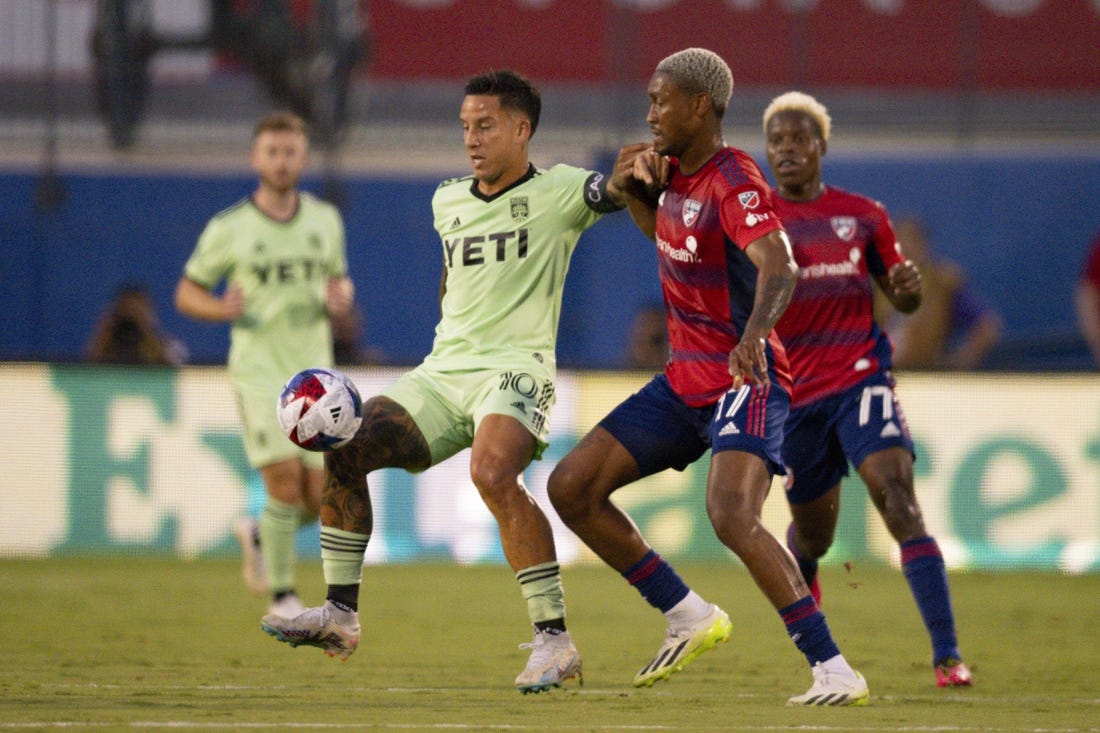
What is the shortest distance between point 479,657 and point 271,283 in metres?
2.78

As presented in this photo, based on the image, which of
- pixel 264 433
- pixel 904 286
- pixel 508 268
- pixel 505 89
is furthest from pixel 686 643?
pixel 264 433

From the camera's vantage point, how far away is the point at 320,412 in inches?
254

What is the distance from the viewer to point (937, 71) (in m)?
16.9

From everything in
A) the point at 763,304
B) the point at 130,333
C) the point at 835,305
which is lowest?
the point at 130,333

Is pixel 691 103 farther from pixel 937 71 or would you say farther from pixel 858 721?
pixel 937 71

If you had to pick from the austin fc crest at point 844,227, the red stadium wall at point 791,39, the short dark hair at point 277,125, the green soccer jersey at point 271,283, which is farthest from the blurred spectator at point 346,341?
the austin fc crest at point 844,227

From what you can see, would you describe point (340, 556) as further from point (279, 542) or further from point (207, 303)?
point (207, 303)

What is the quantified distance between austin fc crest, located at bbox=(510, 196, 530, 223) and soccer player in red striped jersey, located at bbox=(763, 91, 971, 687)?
121 centimetres

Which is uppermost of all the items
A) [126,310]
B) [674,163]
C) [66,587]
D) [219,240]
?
[674,163]

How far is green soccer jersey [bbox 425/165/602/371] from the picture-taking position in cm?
685

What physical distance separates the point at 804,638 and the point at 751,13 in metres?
11.7

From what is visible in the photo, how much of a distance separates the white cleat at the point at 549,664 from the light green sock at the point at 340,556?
704mm

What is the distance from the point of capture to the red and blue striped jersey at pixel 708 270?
6457 millimetres

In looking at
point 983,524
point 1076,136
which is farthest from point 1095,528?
point 1076,136
